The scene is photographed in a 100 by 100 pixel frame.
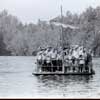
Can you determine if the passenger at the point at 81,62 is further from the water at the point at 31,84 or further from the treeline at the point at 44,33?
the treeline at the point at 44,33

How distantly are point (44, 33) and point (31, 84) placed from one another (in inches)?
17.2

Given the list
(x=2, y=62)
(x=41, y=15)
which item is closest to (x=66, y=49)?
(x=41, y=15)

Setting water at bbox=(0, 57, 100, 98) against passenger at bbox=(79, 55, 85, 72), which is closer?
water at bbox=(0, 57, 100, 98)

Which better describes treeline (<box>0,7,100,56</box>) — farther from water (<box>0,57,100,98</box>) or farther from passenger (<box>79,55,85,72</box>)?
passenger (<box>79,55,85,72</box>)

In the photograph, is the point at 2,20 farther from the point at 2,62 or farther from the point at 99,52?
the point at 99,52

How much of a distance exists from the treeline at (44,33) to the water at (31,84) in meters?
0.10

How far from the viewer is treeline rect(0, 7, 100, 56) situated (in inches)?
103

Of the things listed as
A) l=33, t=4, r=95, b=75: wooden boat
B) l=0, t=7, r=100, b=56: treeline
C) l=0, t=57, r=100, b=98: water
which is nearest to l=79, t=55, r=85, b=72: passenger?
l=33, t=4, r=95, b=75: wooden boat

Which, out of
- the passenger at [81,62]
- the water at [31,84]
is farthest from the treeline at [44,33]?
the passenger at [81,62]

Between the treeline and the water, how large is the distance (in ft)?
0.33

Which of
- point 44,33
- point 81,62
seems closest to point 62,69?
point 81,62

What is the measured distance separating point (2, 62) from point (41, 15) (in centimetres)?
49

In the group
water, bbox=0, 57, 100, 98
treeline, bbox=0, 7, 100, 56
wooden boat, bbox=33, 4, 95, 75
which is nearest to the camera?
water, bbox=0, 57, 100, 98

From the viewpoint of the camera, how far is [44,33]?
267cm
